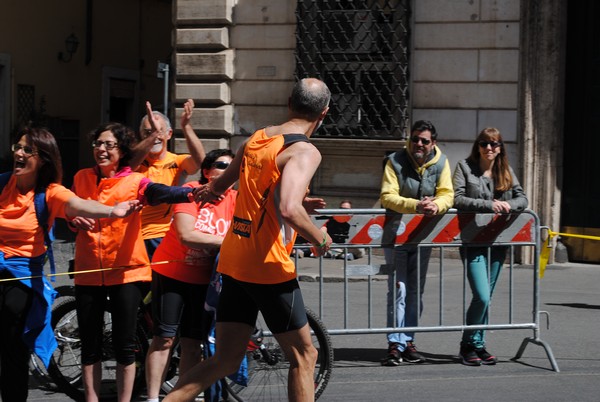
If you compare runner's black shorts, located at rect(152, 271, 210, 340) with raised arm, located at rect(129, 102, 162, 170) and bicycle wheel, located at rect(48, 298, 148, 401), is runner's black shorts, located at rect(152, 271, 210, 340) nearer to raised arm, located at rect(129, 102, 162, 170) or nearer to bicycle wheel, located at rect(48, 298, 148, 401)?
bicycle wheel, located at rect(48, 298, 148, 401)

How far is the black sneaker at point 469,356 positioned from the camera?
8430 millimetres

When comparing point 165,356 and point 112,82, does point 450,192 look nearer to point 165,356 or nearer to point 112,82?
point 165,356

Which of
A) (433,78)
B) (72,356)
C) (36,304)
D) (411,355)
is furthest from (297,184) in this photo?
(433,78)

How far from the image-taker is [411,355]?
855 cm

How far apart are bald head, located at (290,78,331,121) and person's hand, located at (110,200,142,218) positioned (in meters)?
1.04

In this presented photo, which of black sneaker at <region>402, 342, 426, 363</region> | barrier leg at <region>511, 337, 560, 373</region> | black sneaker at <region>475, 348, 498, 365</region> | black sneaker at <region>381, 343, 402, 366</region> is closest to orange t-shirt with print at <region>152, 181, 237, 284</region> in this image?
black sneaker at <region>381, 343, 402, 366</region>

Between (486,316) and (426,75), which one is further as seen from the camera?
(426,75)

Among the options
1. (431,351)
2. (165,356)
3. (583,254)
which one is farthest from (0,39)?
(165,356)

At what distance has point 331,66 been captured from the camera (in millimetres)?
16406

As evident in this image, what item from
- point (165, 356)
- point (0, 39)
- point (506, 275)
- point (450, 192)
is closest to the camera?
point (165, 356)

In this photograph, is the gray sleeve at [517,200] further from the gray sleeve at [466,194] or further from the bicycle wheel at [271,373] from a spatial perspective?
the bicycle wheel at [271,373]

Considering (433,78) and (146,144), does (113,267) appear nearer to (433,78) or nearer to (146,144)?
(146,144)

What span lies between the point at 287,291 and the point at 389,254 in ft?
9.83

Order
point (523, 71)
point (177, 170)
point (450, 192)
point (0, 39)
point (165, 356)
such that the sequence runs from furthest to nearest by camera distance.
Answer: point (0, 39), point (523, 71), point (450, 192), point (177, 170), point (165, 356)
